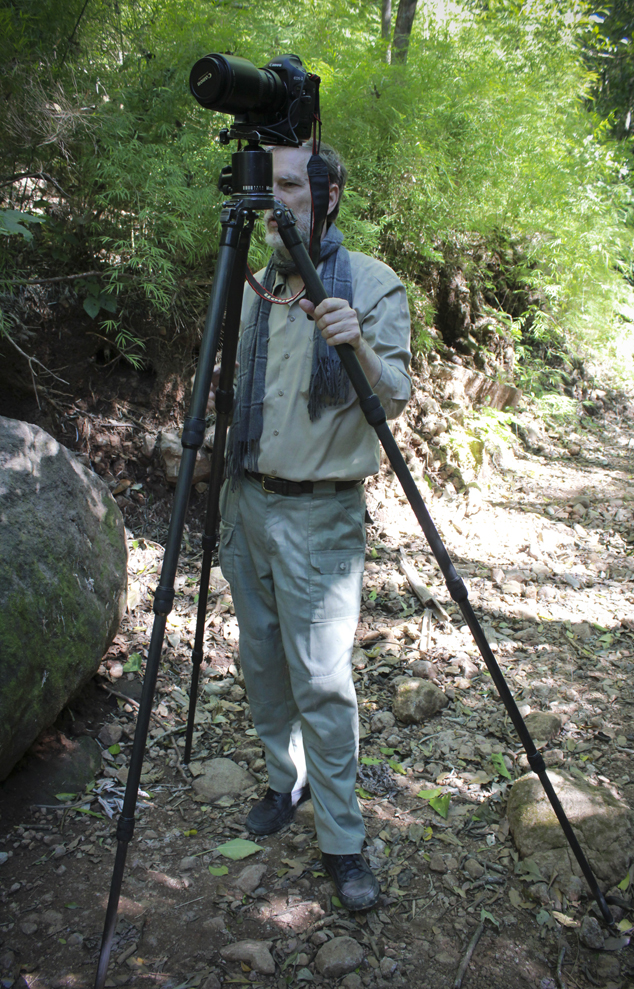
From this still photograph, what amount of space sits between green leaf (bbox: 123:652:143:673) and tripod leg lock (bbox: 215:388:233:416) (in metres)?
1.50

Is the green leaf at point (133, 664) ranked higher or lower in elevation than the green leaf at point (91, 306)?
lower

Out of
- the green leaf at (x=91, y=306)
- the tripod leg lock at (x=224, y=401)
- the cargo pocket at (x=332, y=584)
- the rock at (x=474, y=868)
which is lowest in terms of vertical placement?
the rock at (x=474, y=868)

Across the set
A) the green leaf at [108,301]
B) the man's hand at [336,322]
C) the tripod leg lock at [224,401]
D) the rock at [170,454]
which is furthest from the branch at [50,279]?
the man's hand at [336,322]

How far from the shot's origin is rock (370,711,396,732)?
2.58 m

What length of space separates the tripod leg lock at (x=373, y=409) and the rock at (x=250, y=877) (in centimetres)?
142

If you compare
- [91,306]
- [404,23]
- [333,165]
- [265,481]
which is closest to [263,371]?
[265,481]

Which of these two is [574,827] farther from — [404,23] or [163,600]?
[404,23]

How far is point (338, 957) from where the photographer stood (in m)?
1.62

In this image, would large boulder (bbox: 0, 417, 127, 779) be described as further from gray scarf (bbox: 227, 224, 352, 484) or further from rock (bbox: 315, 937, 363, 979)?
rock (bbox: 315, 937, 363, 979)

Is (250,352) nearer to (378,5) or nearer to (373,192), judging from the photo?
(373,192)

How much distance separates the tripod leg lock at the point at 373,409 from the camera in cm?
143

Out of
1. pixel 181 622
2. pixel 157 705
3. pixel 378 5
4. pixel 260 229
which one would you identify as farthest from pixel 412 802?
pixel 378 5

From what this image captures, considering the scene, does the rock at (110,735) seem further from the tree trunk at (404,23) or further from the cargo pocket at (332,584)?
the tree trunk at (404,23)

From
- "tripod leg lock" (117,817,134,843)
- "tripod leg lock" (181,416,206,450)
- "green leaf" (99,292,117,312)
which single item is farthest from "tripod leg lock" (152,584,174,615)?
"green leaf" (99,292,117,312)
